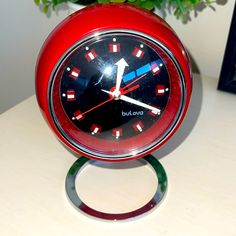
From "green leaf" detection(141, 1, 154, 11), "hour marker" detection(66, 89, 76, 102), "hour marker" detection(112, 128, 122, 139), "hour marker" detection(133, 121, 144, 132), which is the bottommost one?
"hour marker" detection(112, 128, 122, 139)

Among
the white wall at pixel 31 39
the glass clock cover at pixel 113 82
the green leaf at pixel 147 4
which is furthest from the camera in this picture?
the white wall at pixel 31 39

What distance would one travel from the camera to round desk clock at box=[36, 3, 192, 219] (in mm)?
498

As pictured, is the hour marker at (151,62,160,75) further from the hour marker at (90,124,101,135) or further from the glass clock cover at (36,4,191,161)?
the hour marker at (90,124,101,135)

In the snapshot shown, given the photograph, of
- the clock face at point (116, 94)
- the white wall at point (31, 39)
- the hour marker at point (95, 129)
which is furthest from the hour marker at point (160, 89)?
the white wall at point (31, 39)

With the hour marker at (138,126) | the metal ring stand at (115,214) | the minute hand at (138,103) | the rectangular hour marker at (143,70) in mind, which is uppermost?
the rectangular hour marker at (143,70)

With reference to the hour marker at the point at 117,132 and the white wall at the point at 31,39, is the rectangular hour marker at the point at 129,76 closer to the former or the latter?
the hour marker at the point at 117,132

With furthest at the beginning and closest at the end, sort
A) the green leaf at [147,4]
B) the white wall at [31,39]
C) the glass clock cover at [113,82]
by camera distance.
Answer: the white wall at [31,39] < the green leaf at [147,4] < the glass clock cover at [113,82]

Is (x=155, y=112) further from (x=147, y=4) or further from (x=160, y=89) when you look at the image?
(x=147, y=4)

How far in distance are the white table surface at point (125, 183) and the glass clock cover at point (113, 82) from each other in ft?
0.25

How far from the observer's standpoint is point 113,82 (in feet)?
1.74

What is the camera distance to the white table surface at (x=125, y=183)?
1.79ft

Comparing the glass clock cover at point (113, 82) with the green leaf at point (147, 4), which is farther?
the green leaf at point (147, 4)

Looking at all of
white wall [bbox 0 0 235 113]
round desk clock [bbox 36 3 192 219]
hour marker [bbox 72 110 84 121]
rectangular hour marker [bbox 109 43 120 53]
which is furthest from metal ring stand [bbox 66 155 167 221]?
white wall [bbox 0 0 235 113]

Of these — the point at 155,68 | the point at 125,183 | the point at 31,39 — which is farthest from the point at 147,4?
the point at 31,39
